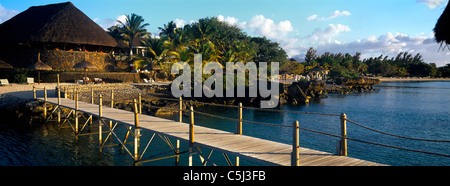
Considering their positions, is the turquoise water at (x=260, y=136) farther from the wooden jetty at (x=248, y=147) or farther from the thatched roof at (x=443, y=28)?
the thatched roof at (x=443, y=28)

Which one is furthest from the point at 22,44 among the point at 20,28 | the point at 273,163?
→ the point at 273,163

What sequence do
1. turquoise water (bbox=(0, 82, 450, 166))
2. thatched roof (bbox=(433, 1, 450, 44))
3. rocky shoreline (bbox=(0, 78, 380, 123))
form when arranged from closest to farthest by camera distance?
thatched roof (bbox=(433, 1, 450, 44)) → turquoise water (bbox=(0, 82, 450, 166)) → rocky shoreline (bbox=(0, 78, 380, 123))

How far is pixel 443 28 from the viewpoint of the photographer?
312 inches

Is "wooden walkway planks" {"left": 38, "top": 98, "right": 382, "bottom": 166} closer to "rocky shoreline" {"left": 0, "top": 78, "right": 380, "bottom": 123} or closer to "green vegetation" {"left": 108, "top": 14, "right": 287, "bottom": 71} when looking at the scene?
"rocky shoreline" {"left": 0, "top": 78, "right": 380, "bottom": 123}

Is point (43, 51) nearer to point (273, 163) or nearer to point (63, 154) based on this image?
point (63, 154)

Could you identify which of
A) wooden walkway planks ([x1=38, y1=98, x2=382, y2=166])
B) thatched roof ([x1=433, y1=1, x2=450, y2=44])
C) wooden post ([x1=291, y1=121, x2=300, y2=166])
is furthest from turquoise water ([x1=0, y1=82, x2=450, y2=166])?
thatched roof ([x1=433, y1=1, x2=450, y2=44])

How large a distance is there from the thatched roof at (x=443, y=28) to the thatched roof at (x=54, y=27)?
109 feet

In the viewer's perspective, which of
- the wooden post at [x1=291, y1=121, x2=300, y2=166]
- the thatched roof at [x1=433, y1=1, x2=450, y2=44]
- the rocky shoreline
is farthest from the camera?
the rocky shoreline

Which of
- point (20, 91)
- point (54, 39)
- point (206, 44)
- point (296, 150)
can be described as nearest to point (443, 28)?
point (296, 150)

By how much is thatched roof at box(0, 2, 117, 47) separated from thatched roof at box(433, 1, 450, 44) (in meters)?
33.3

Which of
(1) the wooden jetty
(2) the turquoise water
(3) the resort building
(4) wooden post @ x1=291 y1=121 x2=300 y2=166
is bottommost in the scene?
(2) the turquoise water

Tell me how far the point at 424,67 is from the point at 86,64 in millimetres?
110548

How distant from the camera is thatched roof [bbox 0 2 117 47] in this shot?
32.4m
